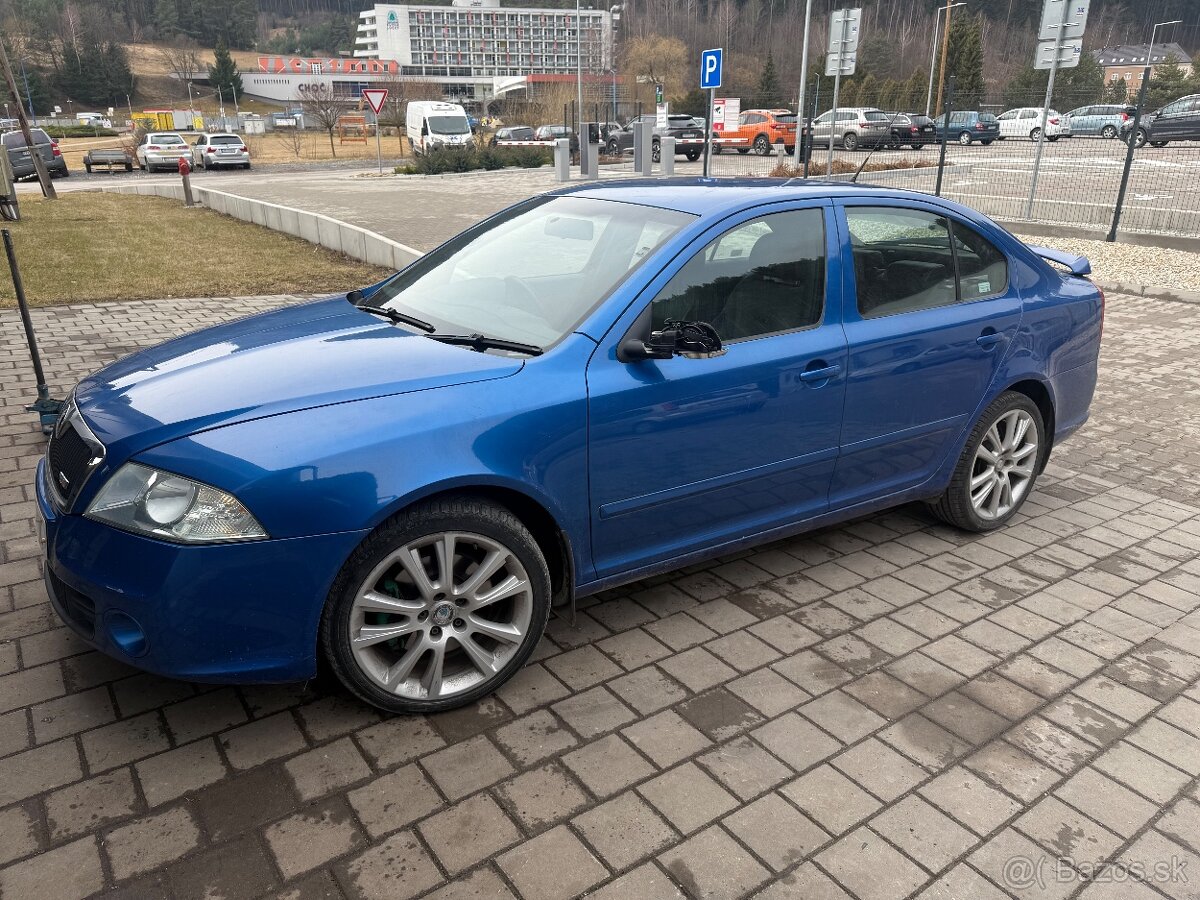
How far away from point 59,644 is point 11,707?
0.38 m

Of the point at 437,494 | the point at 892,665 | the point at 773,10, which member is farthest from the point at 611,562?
the point at 773,10

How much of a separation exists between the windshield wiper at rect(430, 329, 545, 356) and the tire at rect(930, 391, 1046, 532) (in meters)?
2.25

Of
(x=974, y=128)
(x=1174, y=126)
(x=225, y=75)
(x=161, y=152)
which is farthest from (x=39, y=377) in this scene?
(x=225, y=75)

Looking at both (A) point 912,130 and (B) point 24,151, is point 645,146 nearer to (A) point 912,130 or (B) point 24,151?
(A) point 912,130

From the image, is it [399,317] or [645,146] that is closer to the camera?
[399,317]

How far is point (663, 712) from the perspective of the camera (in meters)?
2.99

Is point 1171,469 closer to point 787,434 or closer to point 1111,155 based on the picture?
point 787,434

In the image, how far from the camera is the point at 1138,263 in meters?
12.1

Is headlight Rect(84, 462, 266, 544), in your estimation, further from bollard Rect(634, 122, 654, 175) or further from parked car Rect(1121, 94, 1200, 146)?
parked car Rect(1121, 94, 1200, 146)

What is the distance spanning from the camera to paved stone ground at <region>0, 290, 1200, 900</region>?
2330mm

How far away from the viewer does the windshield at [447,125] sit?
38969 millimetres

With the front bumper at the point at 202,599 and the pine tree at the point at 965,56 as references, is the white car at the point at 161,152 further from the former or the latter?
the pine tree at the point at 965,56

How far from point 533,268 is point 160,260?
1039 cm

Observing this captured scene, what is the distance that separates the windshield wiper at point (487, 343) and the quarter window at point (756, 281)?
0.45 m
